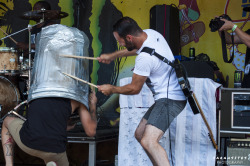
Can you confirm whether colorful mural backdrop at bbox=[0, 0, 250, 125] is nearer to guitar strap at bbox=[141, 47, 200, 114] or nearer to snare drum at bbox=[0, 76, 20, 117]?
snare drum at bbox=[0, 76, 20, 117]

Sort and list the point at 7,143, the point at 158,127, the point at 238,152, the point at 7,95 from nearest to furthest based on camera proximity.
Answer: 1. the point at 7,143
2. the point at 158,127
3. the point at 238,152
4. the point at 7,95

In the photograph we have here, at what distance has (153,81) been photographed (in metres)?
3.88

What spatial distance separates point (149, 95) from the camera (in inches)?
186

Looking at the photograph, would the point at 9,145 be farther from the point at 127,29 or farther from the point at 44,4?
the point at 44,4

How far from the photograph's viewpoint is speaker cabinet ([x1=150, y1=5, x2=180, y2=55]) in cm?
571

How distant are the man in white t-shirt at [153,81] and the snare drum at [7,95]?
2620 millimetres

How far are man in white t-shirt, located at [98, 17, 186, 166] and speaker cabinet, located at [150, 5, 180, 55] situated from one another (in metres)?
1.78

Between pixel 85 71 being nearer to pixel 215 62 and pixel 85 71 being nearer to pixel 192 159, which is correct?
pixel 192 159

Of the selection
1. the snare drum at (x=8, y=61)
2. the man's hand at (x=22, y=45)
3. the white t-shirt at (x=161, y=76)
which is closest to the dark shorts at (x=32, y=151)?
the white t-shirt at (x=161, y=76)

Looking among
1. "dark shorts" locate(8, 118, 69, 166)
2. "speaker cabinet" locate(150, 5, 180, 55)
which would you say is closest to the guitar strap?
"dark shorts" locate(8, 118, 69, 166)

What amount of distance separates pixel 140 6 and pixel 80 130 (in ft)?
7.27

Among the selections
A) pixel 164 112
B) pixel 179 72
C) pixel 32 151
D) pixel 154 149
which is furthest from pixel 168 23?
pixel 32 151

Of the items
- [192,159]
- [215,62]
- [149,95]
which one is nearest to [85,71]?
[149,95]

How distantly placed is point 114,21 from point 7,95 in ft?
6.58
